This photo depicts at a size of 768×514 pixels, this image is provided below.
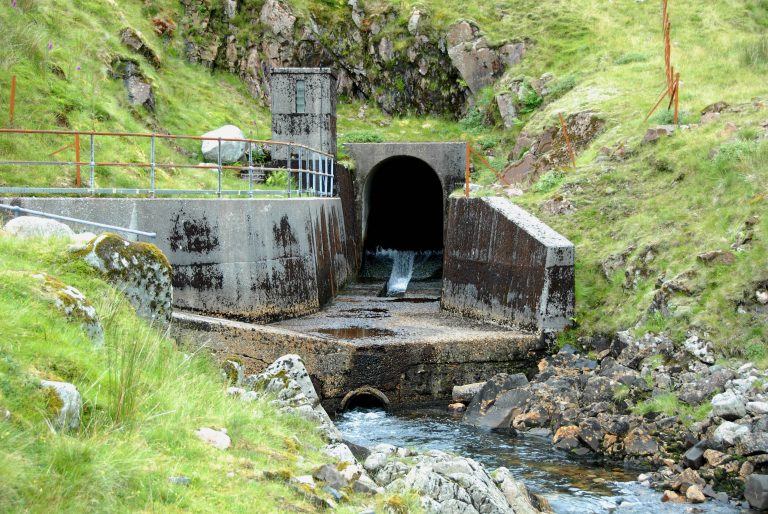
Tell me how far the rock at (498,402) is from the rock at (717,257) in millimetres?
3216

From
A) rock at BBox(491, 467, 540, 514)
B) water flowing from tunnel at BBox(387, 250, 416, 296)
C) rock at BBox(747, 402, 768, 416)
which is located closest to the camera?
rock at BBox(491, 467, 540, 514)

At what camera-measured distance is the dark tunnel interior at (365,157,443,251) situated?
27.0m

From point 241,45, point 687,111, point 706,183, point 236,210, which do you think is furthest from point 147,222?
point 241,45

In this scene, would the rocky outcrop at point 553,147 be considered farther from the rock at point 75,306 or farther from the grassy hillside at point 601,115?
the rock at point 75,306

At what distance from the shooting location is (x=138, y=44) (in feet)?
83.3

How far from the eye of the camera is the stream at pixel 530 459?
8844mm

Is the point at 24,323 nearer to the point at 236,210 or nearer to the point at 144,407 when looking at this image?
the point at 144,407

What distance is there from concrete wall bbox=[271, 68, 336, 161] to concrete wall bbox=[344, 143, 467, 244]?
6.23 feet

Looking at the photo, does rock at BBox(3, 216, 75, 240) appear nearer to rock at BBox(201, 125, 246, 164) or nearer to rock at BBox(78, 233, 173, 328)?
rock at BBox(78, 233, 173, 328)

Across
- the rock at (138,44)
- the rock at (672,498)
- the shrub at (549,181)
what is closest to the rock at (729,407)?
the rock at (672,498)

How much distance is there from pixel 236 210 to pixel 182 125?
10.7m

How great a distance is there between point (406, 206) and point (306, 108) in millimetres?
7627

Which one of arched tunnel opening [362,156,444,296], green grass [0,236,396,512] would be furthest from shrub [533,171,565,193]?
green grass [0,236,396,512]

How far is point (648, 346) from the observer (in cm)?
1262
